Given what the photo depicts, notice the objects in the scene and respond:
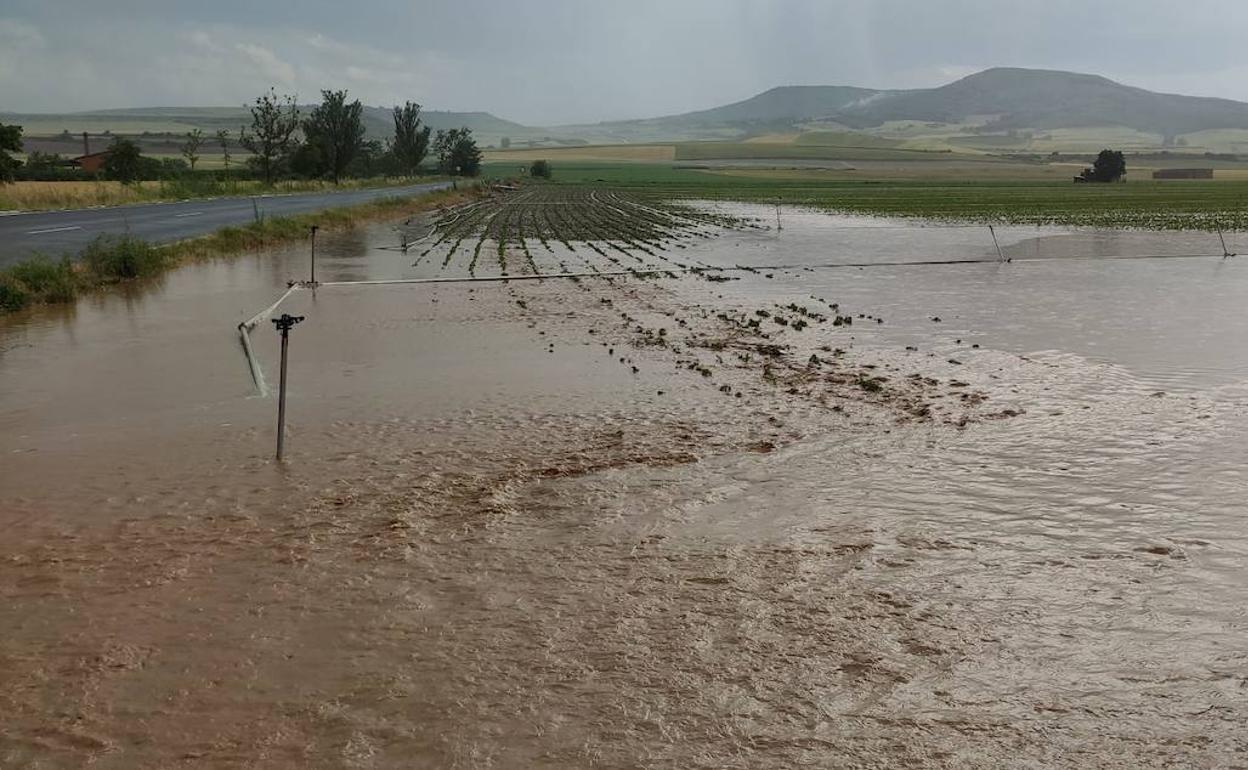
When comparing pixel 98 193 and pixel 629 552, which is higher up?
pixel 98 193

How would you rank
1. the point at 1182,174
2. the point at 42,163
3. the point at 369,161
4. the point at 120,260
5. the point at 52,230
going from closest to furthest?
the point at 120,260 → the point at 52,230 → the point at 42,163 → the point at 369,161 → the point at 1182,174

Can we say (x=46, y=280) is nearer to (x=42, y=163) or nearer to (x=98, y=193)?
(x=98, y=193)

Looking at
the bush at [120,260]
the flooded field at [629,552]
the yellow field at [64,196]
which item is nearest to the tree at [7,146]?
the yellow field at [64,196]

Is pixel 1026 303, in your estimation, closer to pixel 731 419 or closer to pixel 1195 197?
pixel 731 419

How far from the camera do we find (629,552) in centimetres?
525

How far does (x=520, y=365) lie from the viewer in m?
10.3

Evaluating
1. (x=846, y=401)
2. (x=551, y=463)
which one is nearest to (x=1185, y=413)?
(x=846, y=401)

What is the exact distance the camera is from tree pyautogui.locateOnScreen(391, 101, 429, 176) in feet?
269

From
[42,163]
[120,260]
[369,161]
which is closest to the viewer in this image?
[120,260]

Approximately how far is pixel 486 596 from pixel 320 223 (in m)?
27.8

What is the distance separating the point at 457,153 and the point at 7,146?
212ft

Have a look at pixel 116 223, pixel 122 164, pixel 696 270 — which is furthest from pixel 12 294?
pixel 122 164

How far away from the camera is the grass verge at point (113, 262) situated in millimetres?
14680

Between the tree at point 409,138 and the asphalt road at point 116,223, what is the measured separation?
43934 millimetres
